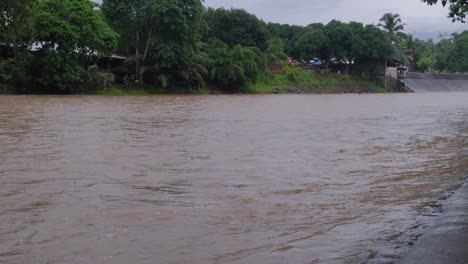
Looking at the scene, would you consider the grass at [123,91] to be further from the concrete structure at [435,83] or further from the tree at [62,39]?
the concrete structure at [435,83]

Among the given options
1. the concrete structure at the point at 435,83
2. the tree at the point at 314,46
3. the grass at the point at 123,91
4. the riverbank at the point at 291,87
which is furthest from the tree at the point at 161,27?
the concrete structure at the point at 435,83

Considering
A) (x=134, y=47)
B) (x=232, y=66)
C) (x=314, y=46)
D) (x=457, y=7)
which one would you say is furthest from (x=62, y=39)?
(x=314, y=46)

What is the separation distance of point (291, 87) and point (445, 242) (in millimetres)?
44026

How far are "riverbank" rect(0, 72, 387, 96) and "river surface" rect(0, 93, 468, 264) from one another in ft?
71.8

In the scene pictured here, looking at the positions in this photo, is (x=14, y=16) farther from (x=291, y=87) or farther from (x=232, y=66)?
(x=291, y=87)

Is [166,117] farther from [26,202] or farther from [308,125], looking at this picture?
[26,202]

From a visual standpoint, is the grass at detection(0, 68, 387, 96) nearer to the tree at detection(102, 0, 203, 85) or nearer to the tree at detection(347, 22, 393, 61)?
the tree at detection(102, 0, 203, 85)

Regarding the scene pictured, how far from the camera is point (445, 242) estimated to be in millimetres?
3650

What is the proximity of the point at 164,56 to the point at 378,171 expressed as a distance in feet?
86.0

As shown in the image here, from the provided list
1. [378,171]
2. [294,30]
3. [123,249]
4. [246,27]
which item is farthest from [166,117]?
[294,30]

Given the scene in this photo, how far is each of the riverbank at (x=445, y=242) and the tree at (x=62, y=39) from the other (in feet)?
87.4

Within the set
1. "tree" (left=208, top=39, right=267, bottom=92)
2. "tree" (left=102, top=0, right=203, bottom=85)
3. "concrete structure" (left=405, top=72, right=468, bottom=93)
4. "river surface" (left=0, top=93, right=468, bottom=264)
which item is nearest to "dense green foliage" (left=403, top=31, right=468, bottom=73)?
"concrete structure" (left=405, top=72, right=468, bottom=93)

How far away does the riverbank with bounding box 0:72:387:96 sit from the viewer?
34.1 m

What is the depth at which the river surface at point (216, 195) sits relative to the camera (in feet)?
13.8
